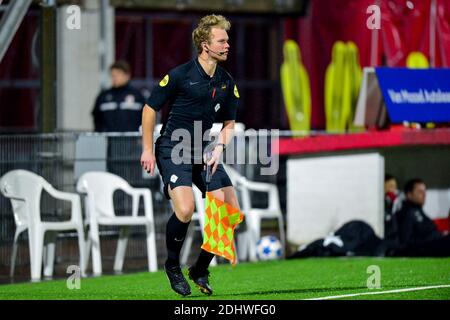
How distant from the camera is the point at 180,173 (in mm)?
10906

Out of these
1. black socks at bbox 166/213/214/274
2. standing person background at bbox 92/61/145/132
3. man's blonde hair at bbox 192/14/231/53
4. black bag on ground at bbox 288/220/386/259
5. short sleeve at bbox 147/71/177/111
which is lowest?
black bag on ground at bbox 288/220/386/259

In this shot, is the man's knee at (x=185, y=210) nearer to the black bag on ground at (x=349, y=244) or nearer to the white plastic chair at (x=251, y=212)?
the black bag on ground at (x=349, y=244)

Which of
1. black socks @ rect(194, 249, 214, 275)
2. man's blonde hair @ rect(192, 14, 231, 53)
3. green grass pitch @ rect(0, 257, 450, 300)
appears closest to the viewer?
man's blonde hair @ rect(192, 14, 231, 53)

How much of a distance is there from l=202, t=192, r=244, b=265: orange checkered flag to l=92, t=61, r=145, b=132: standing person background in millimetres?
6841

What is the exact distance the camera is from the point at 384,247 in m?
15.6

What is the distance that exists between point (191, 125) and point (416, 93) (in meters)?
6.54

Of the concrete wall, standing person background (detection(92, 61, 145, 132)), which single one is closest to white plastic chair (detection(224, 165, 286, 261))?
standing person background (detection(92, 61, 145, 132))

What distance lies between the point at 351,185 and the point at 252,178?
118 centimetres

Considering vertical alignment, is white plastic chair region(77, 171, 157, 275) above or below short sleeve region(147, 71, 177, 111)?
below

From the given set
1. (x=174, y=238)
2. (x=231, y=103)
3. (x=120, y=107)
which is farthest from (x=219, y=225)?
(x=120, y=107)

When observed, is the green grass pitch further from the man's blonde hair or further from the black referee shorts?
the man's blonde hair

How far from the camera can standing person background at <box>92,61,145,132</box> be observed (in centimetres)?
1767

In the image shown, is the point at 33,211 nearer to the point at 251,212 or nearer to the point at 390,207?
the point at 251,212
